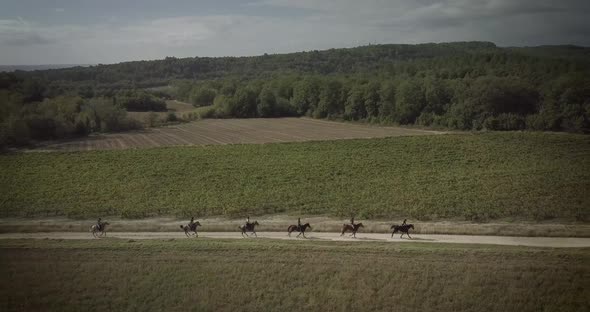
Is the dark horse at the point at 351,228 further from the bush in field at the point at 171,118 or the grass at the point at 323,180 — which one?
the bush in field at the point at 171,118

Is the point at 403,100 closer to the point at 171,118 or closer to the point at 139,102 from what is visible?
the point at 171,118

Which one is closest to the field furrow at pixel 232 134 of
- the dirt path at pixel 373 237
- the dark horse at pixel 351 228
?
the dirt path at pixel 373 237

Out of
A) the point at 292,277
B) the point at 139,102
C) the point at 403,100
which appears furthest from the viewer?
the point at 139,102

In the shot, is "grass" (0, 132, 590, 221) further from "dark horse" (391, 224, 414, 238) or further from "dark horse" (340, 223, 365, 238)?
"dark horse" (391, 224, 414, 238)

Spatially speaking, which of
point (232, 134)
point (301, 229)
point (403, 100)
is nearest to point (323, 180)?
point (301, 229)

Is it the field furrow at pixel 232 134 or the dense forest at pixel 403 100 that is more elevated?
the dense forest at pixel 403 100

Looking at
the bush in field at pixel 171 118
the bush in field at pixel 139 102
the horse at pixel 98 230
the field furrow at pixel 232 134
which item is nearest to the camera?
the horse at pixel 98 230
